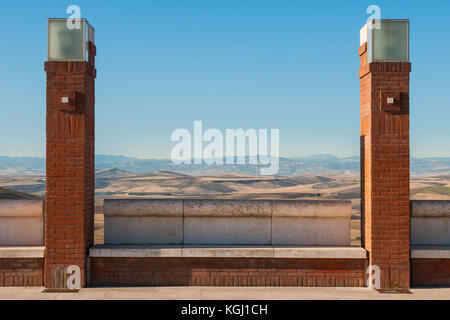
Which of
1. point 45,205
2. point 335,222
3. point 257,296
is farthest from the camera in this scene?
point 335,222

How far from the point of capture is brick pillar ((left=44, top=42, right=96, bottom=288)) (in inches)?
303

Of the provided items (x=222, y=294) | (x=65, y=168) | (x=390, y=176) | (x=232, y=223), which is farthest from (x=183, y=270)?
(x=390, y=176)

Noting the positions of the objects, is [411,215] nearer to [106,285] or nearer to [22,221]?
[106,285]

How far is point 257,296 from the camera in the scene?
7387 millimetres

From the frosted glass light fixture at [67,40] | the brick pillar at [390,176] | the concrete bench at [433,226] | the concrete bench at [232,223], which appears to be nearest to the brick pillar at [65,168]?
the frosted glass light fixture at [67,40]

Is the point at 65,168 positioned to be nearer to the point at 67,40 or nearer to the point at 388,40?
the point at 67,40

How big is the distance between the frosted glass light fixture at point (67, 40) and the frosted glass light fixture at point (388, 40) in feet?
15.9

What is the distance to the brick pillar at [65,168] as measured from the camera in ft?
25.3

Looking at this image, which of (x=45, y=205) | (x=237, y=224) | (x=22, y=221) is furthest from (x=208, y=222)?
(x=22, y=221)

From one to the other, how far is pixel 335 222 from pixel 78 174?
4.56 meters

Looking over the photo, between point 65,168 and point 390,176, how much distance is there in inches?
213

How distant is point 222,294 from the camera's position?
7.49 meters

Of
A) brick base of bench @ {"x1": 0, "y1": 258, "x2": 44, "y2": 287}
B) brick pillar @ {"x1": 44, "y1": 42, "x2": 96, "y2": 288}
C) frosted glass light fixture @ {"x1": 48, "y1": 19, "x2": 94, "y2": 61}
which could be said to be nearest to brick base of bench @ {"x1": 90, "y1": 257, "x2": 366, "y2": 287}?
brick pillar @ {"x1": 44, "y1": 42, "x2": 96, "y2": 288}

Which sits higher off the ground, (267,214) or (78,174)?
(78,174)
